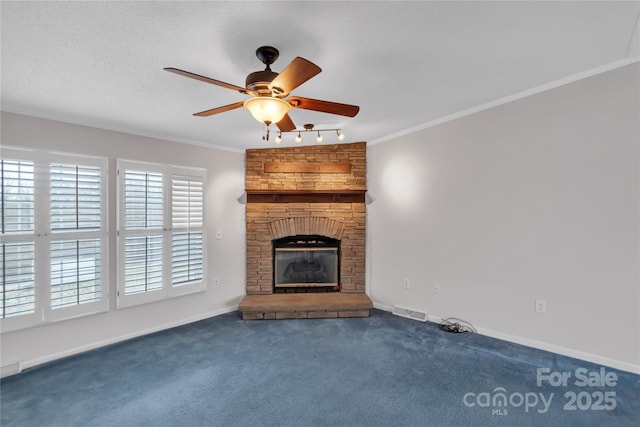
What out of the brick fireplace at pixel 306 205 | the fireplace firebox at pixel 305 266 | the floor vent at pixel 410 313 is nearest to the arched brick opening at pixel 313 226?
the brick fireplace at pixel 306 205

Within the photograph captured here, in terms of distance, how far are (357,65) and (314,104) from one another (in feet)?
1.69

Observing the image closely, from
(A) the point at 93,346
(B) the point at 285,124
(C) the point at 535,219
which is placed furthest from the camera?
(A) the point at 93,346

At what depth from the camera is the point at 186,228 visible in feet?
12.0

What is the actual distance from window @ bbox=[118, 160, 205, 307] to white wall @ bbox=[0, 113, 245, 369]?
0.10m

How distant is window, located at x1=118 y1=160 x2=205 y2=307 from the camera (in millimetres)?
3191

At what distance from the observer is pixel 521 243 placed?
2.89 meters

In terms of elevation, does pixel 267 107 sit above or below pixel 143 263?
above

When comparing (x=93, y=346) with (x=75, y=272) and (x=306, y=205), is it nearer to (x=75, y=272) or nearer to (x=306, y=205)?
(x=75, y=272)

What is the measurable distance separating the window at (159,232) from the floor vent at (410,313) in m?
2.70

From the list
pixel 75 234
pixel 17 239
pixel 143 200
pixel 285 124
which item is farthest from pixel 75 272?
pixel 285 124

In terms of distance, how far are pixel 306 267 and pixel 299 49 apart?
316 cm

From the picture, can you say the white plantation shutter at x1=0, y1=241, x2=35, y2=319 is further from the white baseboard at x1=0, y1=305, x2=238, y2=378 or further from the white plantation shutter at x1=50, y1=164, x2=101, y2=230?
the white baseboard at x1=0, y1=305, x2=238, y2=378

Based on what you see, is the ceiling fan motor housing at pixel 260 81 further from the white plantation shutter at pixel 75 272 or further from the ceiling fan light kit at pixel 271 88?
the white plantation shutter at pixel 75 272

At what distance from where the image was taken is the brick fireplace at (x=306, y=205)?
427cm
